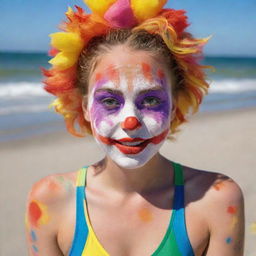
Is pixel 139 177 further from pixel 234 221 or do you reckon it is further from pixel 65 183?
pixel 234 221

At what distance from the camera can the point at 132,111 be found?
74.9 inches

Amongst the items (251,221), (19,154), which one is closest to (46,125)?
(19,154)

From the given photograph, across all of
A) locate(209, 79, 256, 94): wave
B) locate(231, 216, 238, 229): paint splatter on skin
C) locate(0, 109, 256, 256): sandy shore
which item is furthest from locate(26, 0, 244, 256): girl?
locate(209, 79, 256, 94): wave

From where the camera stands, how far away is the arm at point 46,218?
2.14 meters

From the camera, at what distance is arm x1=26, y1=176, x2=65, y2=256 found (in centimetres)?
214

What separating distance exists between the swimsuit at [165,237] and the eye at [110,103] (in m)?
0.52

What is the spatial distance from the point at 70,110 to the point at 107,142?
0.43 m

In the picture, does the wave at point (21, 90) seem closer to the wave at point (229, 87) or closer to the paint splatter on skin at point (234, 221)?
the wave at point (229, 87)

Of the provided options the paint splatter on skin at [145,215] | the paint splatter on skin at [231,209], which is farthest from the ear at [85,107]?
the paint splatter on skin at [231,209]

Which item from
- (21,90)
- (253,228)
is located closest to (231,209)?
(253,228)

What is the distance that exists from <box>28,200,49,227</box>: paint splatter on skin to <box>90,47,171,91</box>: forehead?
0.69 metres

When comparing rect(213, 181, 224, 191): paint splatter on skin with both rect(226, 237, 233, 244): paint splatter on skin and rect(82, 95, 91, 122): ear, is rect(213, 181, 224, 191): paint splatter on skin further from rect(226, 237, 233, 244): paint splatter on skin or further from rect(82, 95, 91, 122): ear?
rect(82, 95, 91, 122): ear

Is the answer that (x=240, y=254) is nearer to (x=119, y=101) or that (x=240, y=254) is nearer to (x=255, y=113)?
(x=119, y=101)

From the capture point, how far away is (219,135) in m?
7.48
